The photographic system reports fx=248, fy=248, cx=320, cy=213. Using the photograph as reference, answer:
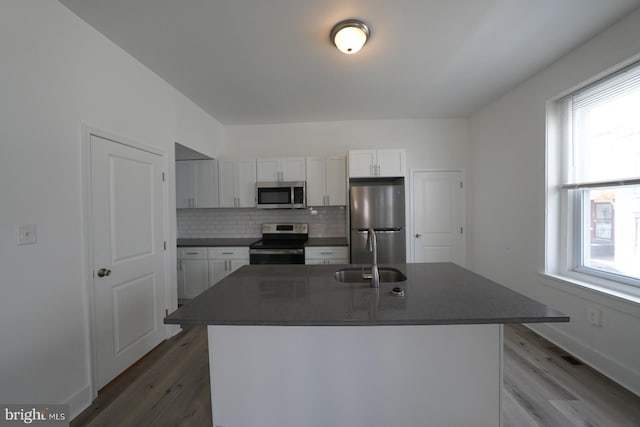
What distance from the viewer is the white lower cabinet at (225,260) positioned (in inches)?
137

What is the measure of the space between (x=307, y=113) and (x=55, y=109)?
2.65 m

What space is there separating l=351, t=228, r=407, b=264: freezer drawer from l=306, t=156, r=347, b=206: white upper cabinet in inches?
24.7

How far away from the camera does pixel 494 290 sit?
4.80 ft

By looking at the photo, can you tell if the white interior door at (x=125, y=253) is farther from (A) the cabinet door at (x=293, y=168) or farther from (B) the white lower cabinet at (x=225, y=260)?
(A) the cabinet door at (x=293, y=168)

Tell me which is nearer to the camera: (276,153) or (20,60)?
(20,60)

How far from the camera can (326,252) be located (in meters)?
3.51

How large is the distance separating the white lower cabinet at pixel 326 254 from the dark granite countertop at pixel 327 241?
1.8 inches

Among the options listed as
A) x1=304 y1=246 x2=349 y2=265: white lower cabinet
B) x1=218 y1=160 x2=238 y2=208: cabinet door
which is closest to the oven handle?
x1=304 y1=246 x2=349 y2=265: white lower cabinet

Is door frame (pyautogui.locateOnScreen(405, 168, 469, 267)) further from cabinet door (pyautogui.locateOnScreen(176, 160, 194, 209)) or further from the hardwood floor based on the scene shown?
cabinet door (pyautogui.locateOnScreen(176, 160, 194, 209))

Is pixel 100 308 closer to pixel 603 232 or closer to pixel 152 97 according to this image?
pixel 152 97

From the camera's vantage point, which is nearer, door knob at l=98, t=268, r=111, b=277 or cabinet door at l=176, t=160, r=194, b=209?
door knob at l=98, t=268, r=111, b=277

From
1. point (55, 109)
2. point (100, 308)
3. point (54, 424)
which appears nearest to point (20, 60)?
point (55, 109)

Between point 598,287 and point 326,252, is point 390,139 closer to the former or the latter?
point 326,252

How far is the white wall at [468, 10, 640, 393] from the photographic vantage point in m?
1.88
